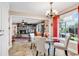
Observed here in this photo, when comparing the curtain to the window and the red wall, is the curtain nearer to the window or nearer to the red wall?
the red wall

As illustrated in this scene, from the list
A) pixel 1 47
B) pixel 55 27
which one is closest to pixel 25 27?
pixel 55 27


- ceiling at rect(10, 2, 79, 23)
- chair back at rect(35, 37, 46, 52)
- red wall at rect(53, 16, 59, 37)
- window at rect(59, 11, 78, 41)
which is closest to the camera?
chair back at rect(35, 37, 46, 52)

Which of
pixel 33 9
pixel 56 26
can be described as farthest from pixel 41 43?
pixel 56 26

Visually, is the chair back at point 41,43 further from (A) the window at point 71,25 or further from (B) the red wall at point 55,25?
(B) the red wall at point 55,25

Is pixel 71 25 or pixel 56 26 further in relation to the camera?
pixel 56 26

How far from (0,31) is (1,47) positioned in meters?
0.36

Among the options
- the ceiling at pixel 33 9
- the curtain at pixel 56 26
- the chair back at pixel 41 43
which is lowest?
the chair back at pixel 41 43

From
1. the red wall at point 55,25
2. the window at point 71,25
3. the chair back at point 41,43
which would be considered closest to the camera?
the chair back at point 41,43

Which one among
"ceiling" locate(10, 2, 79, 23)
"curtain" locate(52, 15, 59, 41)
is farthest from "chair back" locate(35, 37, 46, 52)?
"curtain" locate(52, 15, 59, 41)

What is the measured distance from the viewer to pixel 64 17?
511 cm

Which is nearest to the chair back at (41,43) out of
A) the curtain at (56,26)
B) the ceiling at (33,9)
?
the ceiling at (33,9)

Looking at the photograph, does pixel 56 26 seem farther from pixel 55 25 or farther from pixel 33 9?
pixel 33 9

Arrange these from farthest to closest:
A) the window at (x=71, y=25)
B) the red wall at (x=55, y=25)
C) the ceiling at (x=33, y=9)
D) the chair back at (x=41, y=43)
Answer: the red wall at (x=55, y=25), the window at (x=71, y=25), the ceiling at (x=33, y=9), the chair back at (x=41, y=43)

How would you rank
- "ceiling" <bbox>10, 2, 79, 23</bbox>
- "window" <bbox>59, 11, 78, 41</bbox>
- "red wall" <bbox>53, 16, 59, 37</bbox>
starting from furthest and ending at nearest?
1. "red wall" <bbox>53, 16, 59, 37</bbox>
2. "window" <bbox>59, 11, 78, 41</bbox>
3. "ceiling" <bbox>10, 2, 79, 23</bbox>
